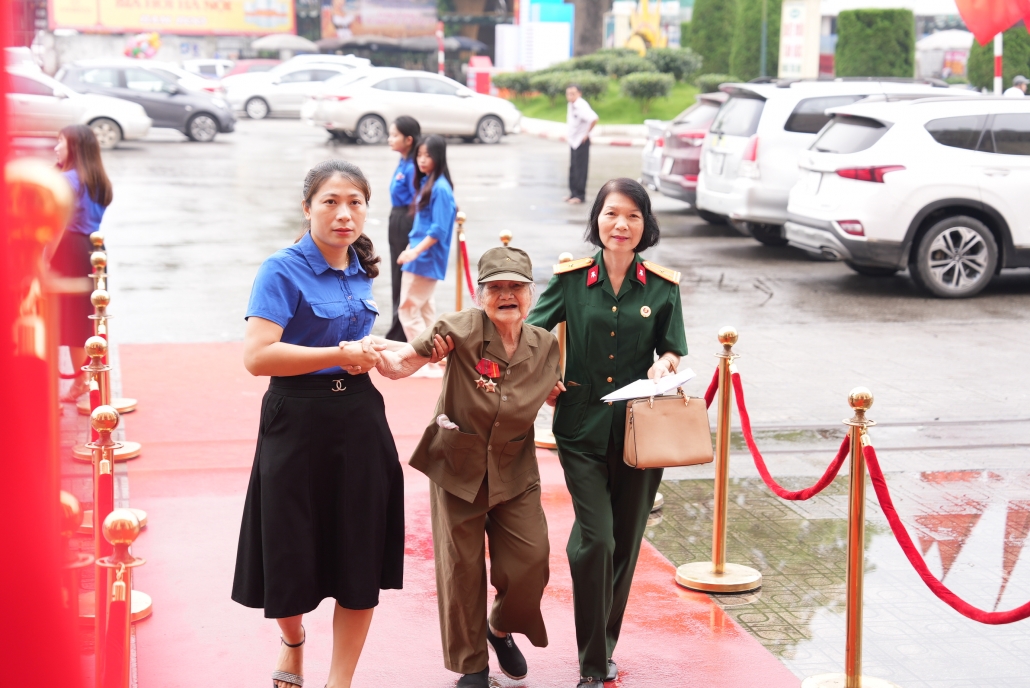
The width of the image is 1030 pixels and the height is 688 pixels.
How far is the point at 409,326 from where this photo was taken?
866cm

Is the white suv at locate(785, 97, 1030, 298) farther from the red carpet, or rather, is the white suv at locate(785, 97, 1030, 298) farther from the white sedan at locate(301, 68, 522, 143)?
the white sedan at locate(301, 68, 522, 143)

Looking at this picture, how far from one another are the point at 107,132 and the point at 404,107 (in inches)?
262

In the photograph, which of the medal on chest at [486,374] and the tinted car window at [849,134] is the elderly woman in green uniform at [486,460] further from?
the tinted car window at [849,134]

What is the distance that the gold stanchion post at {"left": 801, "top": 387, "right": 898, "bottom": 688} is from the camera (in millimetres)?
4023

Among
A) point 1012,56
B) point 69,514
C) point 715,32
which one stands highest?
point 715,32

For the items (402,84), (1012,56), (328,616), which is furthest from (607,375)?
(1012,56)

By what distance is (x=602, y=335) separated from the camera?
4141mm

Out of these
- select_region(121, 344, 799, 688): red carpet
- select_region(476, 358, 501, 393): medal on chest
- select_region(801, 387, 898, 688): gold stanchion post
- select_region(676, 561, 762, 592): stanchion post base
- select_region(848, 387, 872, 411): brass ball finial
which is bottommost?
select_region(121, 344, 799, 688): red carpet

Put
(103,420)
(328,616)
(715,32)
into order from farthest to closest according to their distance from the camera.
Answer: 1. (715,32)
2. (328,616)
3. (103,420)

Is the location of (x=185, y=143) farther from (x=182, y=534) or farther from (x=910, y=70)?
(x=182, y=534)

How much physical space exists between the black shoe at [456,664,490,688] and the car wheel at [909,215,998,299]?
8.96 m

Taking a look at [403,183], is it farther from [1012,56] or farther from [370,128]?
[1012,56]

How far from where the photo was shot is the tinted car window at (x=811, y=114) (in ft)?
Answer: 45.9

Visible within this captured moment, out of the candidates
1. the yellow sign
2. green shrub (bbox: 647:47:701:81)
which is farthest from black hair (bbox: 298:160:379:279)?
the yellow sign
